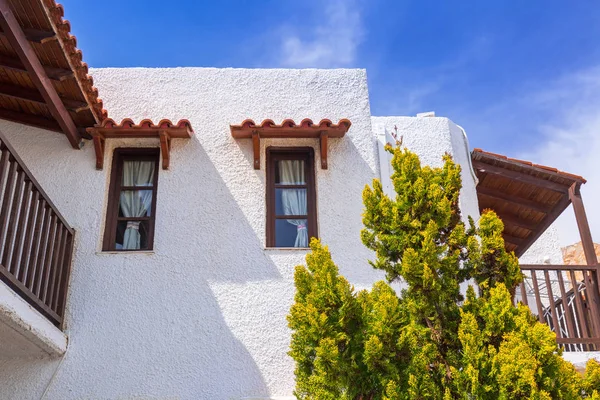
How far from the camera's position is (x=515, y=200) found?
10062 millimetres

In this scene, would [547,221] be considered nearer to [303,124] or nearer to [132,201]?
[303,124]

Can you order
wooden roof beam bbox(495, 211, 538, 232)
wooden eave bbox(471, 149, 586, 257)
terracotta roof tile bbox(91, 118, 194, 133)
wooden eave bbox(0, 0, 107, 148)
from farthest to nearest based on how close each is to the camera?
1. wooden roof beam bbox(495, 211, 538, 232)
2. wooden eave bbox(471, 149, 586, 257)
3. terracotta roof tile bbox(91, 118, 194, 133)
4. wooden eave bbox(0, 0, 107, 148)

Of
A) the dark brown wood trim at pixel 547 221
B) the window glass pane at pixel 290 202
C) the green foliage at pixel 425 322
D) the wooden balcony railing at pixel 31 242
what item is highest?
the dark brown wood trim at pixel 547 221

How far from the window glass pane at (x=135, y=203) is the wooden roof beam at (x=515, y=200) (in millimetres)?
4767

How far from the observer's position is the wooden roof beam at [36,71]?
6129 millimetres

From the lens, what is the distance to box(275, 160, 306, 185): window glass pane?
8227 millimetres

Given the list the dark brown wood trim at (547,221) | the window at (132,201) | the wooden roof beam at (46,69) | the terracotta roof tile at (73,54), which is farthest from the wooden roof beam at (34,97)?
the dark brown wood trim at (547,221)

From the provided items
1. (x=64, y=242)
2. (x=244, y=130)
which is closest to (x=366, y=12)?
(x=244, y=130)

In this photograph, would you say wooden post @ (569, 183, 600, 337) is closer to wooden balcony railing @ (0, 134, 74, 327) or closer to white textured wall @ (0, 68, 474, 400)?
white textured wall @ (0, 68, 474, 400)

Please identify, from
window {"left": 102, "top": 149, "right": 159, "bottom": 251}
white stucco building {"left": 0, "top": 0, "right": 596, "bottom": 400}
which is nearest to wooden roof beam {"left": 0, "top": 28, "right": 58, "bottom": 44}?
white stucco building {"left": 0, "top": 0, "right": 596, "bottom": 400}

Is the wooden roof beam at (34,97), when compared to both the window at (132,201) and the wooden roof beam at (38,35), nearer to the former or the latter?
the window at (132,201)

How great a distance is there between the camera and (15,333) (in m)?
6.24

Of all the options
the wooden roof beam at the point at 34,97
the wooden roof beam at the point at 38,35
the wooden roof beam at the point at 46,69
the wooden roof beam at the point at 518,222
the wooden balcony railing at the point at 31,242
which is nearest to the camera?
the wooden balcony railing at the point at 31,242

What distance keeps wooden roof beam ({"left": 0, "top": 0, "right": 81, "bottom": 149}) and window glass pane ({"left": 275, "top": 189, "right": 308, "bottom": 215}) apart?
7.94 ft
